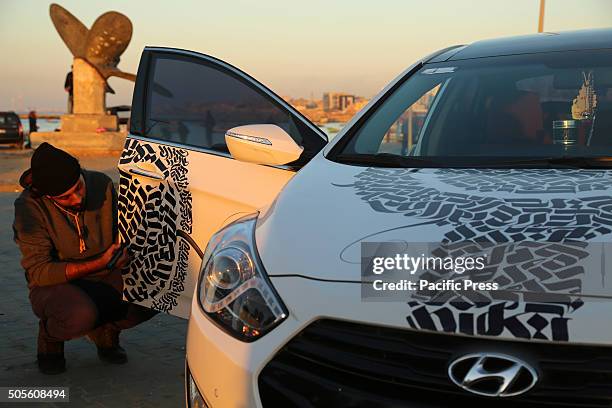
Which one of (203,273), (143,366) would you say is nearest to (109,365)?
(143,366)

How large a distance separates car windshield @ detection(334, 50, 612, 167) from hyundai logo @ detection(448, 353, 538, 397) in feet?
3.79

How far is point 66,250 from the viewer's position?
15.7 ft

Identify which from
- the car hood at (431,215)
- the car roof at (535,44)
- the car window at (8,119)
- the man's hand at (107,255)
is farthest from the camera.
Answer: the car window at (8,119)

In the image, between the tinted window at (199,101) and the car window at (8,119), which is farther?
the car window at (8,119)

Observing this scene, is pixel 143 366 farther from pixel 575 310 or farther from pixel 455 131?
pixel 575 310

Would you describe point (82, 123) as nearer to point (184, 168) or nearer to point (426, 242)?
point (184, 168)

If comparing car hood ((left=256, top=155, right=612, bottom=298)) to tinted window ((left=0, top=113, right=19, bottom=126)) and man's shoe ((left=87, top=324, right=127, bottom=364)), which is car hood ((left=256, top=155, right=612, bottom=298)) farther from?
tinted window ((left=0, top=113, right=19, bottom=126))

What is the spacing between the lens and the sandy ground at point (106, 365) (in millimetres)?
4352

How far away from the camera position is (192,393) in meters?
2.61

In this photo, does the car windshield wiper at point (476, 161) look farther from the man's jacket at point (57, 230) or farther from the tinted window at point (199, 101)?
the man's jacket at point (57, 230)

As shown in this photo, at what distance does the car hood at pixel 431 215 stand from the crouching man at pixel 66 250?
6.74ft

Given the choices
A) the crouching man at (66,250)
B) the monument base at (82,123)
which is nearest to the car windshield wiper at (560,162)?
the crouching man at (66,250)

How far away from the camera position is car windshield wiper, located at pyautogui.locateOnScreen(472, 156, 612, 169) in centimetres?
292

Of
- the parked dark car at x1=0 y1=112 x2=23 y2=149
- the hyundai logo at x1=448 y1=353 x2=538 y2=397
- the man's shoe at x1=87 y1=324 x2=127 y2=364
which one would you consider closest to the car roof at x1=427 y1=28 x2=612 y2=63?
the hyundai logo at x1=448 y1=353 x2=538 y2=397
